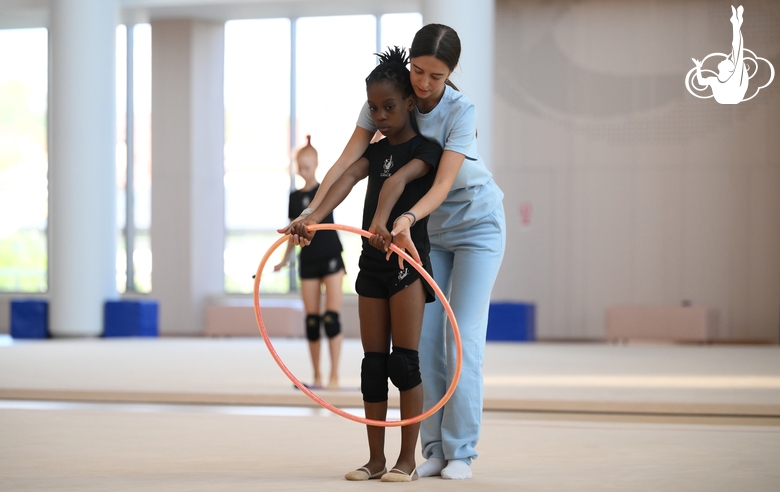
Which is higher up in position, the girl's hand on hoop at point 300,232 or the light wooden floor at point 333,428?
the girl's hand on hoop at point 300,232

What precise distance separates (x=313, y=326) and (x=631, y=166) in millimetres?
7686

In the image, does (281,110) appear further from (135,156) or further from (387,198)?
(387,198)

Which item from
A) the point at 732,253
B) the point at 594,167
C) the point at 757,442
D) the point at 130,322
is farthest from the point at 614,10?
the point at 757,442

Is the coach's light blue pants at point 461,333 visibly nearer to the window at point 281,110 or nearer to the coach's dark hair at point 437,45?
the coach's dark hair at point 437,45

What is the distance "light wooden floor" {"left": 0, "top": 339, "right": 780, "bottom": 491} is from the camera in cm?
275

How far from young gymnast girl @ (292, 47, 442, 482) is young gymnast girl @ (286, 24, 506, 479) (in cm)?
5

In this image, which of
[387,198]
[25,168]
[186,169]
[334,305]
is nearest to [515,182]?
[186,169]

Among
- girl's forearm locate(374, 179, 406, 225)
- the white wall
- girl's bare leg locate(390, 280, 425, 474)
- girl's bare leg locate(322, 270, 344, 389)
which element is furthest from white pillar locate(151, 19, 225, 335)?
girl's forearm locate(374, 179, 406, 225)

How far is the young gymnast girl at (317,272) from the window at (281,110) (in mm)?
7469

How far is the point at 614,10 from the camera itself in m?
12.0

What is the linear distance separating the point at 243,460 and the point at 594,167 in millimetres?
9716

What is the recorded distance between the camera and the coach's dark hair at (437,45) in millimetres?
2607

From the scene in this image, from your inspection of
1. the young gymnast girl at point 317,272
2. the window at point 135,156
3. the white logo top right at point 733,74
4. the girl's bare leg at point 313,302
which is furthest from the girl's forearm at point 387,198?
the window at point 135,156

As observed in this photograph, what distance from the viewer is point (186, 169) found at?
1300cm
